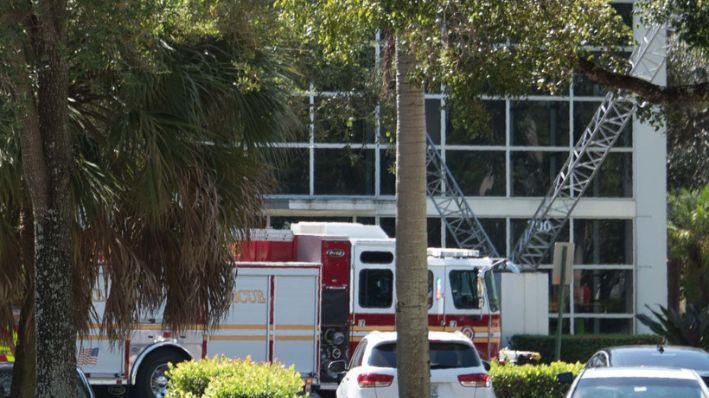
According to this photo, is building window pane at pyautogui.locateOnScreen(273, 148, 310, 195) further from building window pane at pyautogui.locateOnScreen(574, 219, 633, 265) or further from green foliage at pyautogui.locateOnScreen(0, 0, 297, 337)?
green foliage at pyautogui.locateOnScreen(0, 0, 297, 337)

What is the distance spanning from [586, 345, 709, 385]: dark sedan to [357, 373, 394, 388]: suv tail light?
2.73 meters

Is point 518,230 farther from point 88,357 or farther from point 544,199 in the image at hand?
point 88,357

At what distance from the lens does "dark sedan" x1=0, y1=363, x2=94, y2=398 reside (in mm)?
13242

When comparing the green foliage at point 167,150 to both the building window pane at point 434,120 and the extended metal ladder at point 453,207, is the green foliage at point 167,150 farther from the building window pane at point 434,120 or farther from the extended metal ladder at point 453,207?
the building window pane at point 434,120

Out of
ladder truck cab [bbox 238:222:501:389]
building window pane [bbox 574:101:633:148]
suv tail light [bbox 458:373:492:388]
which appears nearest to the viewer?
suv tail light [bbox 458:373:492:388]

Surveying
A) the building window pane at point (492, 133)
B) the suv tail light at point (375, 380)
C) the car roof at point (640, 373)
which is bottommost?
the suv tail light at point (375, 380)

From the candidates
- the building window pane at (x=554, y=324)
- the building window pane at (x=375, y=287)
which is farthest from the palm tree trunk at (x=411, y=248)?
the building window pane at (x=554, y=324)

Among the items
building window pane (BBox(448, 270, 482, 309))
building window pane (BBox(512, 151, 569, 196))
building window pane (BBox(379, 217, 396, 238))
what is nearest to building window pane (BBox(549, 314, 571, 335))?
building window pane (BBox(512, 151, 569, 196))

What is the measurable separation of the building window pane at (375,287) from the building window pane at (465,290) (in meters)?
1.21

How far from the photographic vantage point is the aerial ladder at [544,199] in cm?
2855

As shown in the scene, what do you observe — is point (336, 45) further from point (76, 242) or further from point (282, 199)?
point (282, 199)

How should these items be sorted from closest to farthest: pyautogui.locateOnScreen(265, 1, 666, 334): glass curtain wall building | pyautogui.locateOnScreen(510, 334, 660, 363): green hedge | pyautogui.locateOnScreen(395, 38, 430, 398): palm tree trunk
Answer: pyautogui.locateOnScreen(395, 38, 430, 398): palm tree trunk, pyautogui.locateOnScreen(510, 334, 660, 363): green hedge, pyautogui.locateOnScreen(265, 1, 666, 334): glass curtain wall building

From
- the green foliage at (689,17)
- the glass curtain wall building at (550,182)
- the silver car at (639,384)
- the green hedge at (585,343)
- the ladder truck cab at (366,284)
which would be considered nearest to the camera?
the green foliage at (689,17)

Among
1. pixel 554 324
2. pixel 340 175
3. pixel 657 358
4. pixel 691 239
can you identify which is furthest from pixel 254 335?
pixel 691 239
